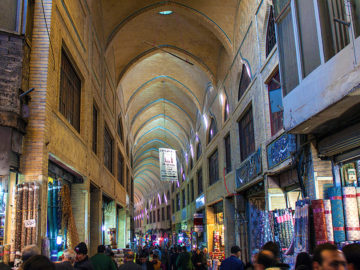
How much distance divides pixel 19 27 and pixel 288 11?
4726 millimetres

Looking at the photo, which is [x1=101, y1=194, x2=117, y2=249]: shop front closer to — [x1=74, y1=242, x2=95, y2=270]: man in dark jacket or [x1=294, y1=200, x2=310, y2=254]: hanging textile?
[x1=294, y1=200, x2=310, y2=254]: hanging textile

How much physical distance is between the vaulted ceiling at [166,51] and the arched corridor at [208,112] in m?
0.07

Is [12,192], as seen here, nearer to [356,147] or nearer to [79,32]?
[79,32]

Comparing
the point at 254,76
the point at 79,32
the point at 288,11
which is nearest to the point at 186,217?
the point at 254,76

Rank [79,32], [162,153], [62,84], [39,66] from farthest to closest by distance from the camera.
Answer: [162,153] → [79,32] → [62,84] → [39,66]

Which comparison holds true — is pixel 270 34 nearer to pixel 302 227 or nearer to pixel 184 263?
pixel 302 227

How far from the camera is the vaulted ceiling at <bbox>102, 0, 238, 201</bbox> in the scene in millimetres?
14414

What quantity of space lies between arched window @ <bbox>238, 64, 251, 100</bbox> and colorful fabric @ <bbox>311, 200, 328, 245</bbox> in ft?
21.4

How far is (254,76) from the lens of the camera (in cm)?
1134

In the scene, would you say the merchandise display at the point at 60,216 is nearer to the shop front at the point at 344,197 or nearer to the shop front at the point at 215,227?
the shop front at the point at 344,197

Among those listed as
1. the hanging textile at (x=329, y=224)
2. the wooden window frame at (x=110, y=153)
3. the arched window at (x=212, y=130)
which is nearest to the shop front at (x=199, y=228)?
the arched window at (x=212, y=130)

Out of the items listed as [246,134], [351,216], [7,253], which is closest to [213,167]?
[246,134]

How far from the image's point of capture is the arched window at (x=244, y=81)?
42.2 ft

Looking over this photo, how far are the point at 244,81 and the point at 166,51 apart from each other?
19.4ft
